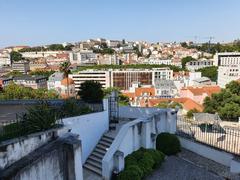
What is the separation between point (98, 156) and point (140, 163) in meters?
1.69

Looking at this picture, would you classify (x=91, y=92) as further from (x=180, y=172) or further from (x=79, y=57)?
(x=79, y=57)

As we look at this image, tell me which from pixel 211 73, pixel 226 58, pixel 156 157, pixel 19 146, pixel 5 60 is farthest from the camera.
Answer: pixel 5 60

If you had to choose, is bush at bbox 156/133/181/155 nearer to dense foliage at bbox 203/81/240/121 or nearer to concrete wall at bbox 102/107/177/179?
concrete wall at bbox 102/107/177/179

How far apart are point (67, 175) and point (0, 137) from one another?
2.16 meters

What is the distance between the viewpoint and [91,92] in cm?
1250

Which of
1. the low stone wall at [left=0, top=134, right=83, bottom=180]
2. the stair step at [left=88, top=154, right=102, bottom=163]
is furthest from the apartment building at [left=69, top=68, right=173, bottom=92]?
the low stone wall at [left=0, top=134, right=83, bottom=180]

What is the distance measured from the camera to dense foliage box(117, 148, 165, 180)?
348 inches

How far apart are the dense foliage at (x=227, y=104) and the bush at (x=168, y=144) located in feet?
44.3

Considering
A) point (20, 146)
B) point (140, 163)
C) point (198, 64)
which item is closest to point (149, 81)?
point (198, 64)

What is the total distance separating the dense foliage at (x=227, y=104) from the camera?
23.7 metres

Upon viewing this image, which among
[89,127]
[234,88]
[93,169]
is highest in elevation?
[89,127]

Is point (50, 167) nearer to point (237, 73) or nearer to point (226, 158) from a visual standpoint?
point (226, 158)

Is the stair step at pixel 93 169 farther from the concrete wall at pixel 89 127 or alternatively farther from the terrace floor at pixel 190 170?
the terrace floor at pixel 190 170

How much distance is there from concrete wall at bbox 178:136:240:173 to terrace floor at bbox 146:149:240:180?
0.68 ft
